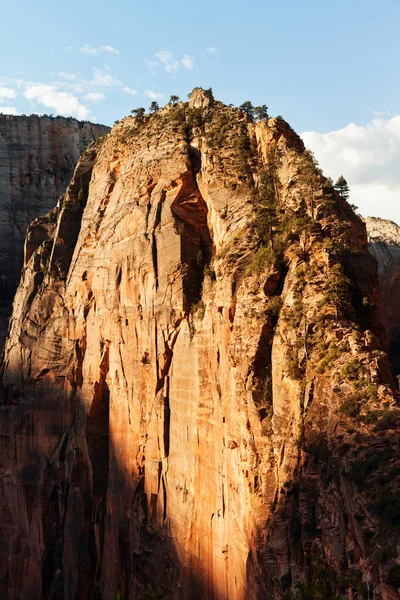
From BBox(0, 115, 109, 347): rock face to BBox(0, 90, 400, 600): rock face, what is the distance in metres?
33.0

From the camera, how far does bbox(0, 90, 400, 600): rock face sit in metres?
31.1

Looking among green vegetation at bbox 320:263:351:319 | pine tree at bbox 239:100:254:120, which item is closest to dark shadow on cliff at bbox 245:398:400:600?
green vegetation at bbox 320:263:351:319

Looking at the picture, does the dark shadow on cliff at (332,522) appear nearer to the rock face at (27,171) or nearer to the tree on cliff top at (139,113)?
the tree on cliff top at (139,113)

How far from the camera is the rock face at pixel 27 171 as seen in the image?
10156 cm

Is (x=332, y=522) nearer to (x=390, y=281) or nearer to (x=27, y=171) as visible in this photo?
(x=390, y=281)

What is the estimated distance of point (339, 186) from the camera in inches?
1811

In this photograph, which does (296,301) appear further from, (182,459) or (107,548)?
(107,548)

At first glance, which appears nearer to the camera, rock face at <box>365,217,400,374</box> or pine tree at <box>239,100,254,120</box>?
pine tree at <box>239,100,254,120</box>

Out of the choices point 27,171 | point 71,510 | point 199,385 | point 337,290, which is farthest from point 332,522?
point 27,171

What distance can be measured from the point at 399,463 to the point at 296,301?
1122 centimetres

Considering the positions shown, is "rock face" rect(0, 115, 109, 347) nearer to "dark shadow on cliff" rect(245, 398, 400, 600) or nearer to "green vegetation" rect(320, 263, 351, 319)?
"green vegetation" rect(320, 263, 351, 319)

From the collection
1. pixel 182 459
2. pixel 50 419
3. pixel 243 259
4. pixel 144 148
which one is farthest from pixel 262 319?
pixel 50 419

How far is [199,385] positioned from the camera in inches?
1672

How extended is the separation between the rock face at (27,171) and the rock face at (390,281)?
45217mm
